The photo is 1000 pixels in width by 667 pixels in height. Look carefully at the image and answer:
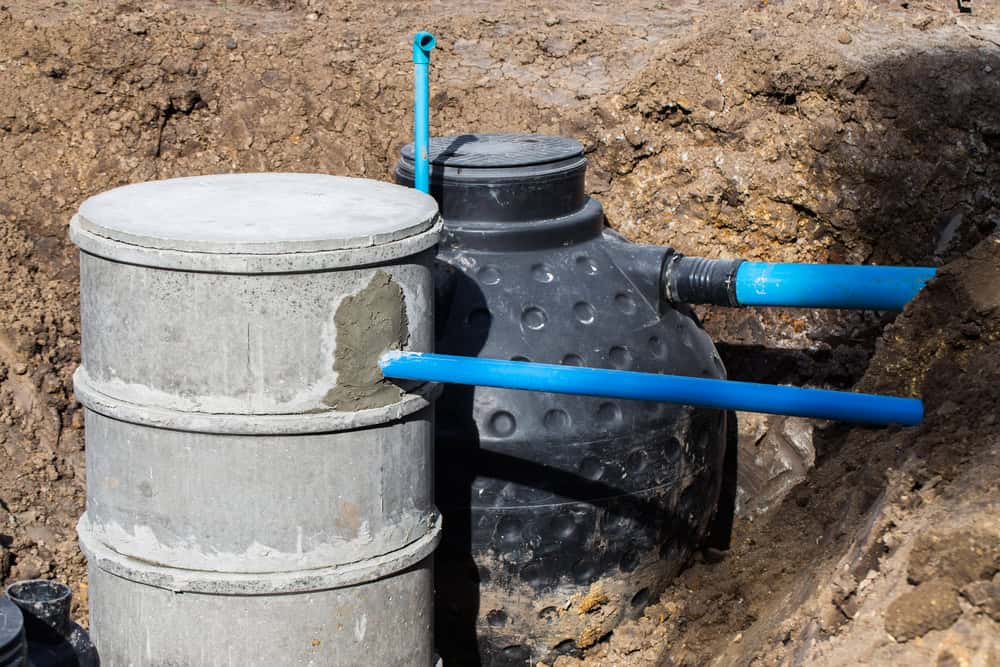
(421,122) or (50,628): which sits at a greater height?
(421,122)

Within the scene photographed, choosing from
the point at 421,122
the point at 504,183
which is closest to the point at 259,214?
the point at 421,122

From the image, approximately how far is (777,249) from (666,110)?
0.91 m

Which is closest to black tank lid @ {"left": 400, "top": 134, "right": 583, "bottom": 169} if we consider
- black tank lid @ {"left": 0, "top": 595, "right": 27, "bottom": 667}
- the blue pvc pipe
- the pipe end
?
the blue pvc pipe

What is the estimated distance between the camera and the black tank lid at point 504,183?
188 inches

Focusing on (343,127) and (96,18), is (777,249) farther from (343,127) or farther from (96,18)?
(96,18)

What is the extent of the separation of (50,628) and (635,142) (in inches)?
147

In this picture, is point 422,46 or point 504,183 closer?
point 422,46

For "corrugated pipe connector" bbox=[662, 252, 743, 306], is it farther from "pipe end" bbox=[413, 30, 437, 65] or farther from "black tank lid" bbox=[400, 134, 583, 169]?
"pipe end" bbox=[413, 30, 437, 65]

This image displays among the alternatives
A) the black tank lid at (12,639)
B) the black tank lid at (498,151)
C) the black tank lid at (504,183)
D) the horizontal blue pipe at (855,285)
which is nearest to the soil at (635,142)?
the horizontal blue pipe at (855,285)

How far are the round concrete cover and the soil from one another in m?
1.91

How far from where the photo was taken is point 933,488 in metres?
3.49

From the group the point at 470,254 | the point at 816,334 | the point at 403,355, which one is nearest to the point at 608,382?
the point at 403,355

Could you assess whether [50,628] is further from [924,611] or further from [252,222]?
[924,611]

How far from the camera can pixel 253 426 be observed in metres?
3.65
